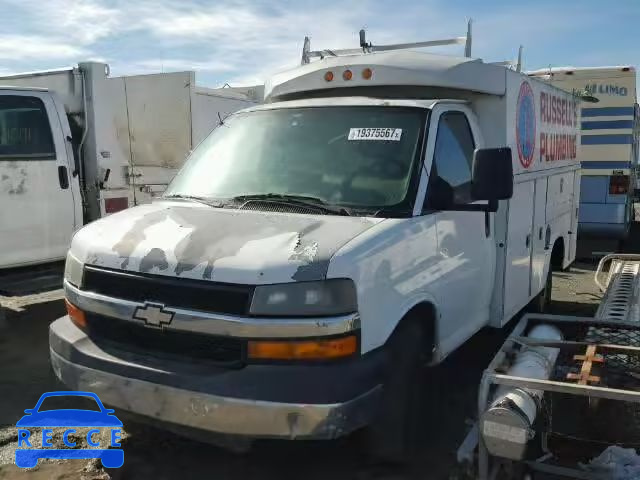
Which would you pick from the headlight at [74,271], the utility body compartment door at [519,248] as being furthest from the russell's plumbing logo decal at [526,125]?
the headlight at [74,271]

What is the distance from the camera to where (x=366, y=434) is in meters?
3.39

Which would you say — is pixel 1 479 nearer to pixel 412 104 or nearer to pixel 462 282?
pixel 462 282

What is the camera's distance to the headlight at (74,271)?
11.5 feet

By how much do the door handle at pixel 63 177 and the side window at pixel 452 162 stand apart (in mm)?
4103

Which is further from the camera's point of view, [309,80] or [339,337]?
[309,80]

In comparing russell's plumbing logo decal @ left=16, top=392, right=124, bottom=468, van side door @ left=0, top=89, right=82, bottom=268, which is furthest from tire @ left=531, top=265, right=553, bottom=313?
van side door @ left=0, top=89, right=82, bottom=268

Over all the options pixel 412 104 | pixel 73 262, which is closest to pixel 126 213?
pixel 73 262

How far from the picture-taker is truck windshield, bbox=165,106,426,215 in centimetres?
368

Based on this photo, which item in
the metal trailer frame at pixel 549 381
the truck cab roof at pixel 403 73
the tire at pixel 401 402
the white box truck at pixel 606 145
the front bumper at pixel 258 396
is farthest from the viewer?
the white box truck at pixel 606 145

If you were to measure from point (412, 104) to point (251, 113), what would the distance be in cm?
121

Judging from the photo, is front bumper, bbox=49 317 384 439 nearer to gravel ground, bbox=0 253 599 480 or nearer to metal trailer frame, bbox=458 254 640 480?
metal trailer frame, bbox=458 254 640 480

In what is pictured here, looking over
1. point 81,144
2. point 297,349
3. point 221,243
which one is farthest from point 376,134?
→ point 81,144

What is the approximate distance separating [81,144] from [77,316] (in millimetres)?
3724

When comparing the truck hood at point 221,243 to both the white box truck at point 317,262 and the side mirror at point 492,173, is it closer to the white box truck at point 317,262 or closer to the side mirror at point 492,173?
the white box truck at point 317,262
